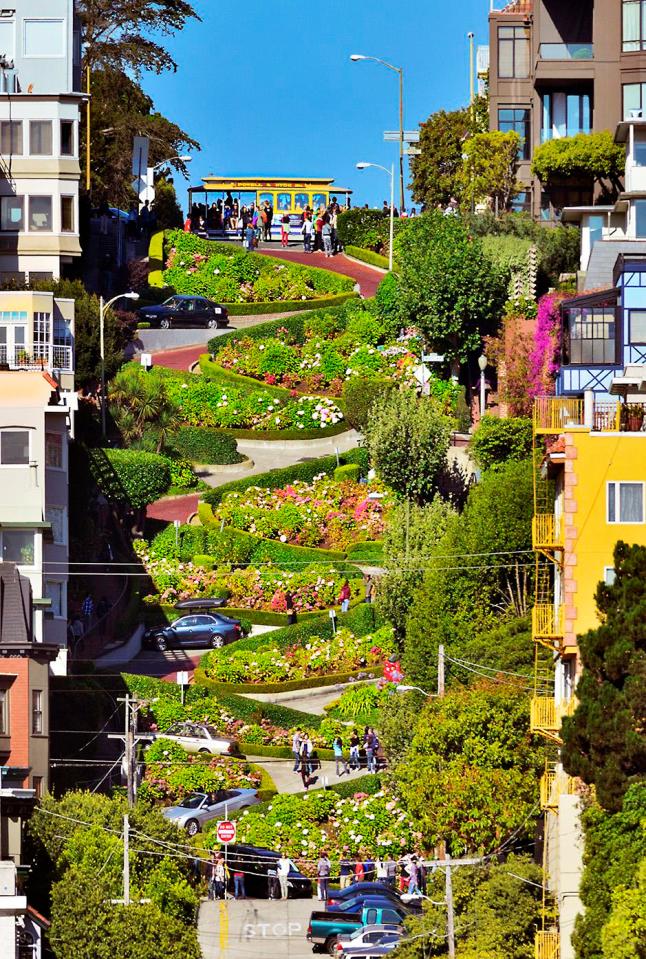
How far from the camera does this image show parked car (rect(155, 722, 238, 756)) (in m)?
104

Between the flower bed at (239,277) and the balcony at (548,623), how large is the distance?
60.5 meters

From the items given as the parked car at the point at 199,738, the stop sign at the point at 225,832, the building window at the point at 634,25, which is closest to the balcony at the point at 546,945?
the stop sign at the point at 225,832

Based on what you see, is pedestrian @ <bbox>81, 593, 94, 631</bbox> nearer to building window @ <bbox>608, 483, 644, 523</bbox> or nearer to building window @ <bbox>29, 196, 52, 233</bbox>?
building window @ <bbox>29, 196, 52, 233</bbox>

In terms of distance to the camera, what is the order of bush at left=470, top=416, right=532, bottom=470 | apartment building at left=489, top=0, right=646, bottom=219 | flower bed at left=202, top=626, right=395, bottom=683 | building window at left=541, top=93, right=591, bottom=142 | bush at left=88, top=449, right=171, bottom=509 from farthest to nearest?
building window at left=541, top=93, right=591, bottom=142 < apartment building at left=489, top=0, right=646, bottom=219 < bush at left=88, top=449, right=171, bottom=509 < bush at left=470, top=416, right=532, bottom=470 < flower bed at left=202, top=626, right=395, bottom=683

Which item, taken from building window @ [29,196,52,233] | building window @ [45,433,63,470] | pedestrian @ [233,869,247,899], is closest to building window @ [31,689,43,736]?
pedestrian @ [233,869,247,899]

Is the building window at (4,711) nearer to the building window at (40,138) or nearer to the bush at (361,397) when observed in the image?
the bush at (361,397)

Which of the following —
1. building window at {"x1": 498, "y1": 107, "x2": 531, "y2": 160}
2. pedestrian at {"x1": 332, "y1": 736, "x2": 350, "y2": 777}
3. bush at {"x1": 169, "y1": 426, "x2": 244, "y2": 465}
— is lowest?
→ pedestrian at {"x1": 332, "y1": 736, "x2": 350, "y2": 777}

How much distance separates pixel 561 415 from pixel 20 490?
21678mm

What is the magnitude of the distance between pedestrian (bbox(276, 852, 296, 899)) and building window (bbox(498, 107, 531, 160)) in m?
57.0

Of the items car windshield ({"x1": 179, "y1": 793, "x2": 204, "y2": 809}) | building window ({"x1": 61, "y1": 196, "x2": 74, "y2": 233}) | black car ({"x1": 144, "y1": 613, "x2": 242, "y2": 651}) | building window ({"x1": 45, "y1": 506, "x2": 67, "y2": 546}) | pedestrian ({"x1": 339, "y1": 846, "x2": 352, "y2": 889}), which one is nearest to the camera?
pedestrian ({"x1": 339, "y1": 846, "x2": 352, "y2": 889})

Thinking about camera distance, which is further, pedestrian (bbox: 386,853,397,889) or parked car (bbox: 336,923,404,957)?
pedestrian (bbox: 386,853,397,889)

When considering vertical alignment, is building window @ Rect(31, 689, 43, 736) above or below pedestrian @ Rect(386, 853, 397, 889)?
above

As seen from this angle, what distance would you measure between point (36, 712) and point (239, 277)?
58.8 m

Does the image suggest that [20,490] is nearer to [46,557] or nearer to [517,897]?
[46,557]
